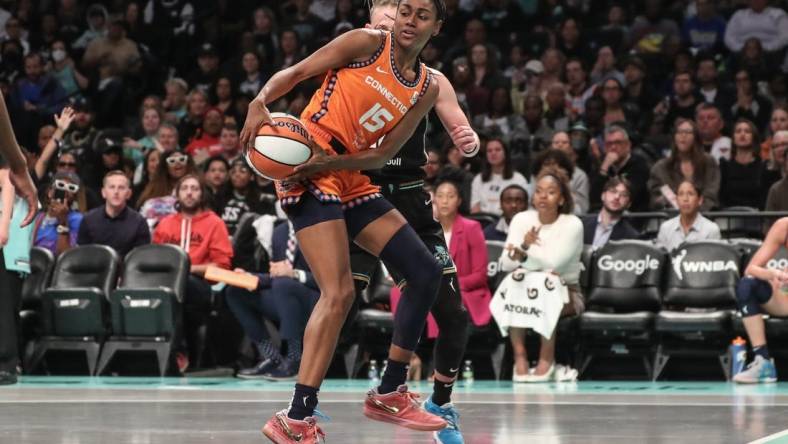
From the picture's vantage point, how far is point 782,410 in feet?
24.7

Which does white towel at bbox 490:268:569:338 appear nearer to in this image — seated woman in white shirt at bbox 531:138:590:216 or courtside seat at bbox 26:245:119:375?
seated woman in white shirt at bbox 531:138:590:216

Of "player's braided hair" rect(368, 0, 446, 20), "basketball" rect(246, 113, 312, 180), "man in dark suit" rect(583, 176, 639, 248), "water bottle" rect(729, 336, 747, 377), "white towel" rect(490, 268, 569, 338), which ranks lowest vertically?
"water bottle" rect(729, 336, 747, 377)

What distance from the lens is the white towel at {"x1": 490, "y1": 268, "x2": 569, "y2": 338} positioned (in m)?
10.3

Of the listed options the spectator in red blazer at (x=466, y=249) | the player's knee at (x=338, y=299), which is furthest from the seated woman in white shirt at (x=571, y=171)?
the player's knee at (x=338, y=299)

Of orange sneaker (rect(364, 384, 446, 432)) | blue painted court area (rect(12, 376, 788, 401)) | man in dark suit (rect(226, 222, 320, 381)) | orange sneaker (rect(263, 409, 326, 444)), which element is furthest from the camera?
man in dark suit (rect(226, 222, 320, 381))

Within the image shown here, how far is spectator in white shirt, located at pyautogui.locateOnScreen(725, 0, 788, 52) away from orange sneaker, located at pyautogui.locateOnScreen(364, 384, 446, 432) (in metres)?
10.0

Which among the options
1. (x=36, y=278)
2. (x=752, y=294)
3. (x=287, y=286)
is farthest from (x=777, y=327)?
(x=36, y=278)

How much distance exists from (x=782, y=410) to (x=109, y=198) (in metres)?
6.10

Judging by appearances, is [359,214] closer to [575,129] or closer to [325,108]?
[325,108]

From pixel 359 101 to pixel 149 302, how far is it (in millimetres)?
5784

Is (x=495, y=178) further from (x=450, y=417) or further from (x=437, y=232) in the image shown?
(x=450, y=417)

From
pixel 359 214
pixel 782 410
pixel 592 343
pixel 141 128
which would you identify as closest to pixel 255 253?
pixel 592 343

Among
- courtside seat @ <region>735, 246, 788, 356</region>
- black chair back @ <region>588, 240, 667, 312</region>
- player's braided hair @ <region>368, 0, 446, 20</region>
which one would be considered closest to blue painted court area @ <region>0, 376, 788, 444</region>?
courtside seat @ <region>735, 246, 788, 356</region>

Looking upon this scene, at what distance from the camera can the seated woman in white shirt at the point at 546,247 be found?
10.4m
